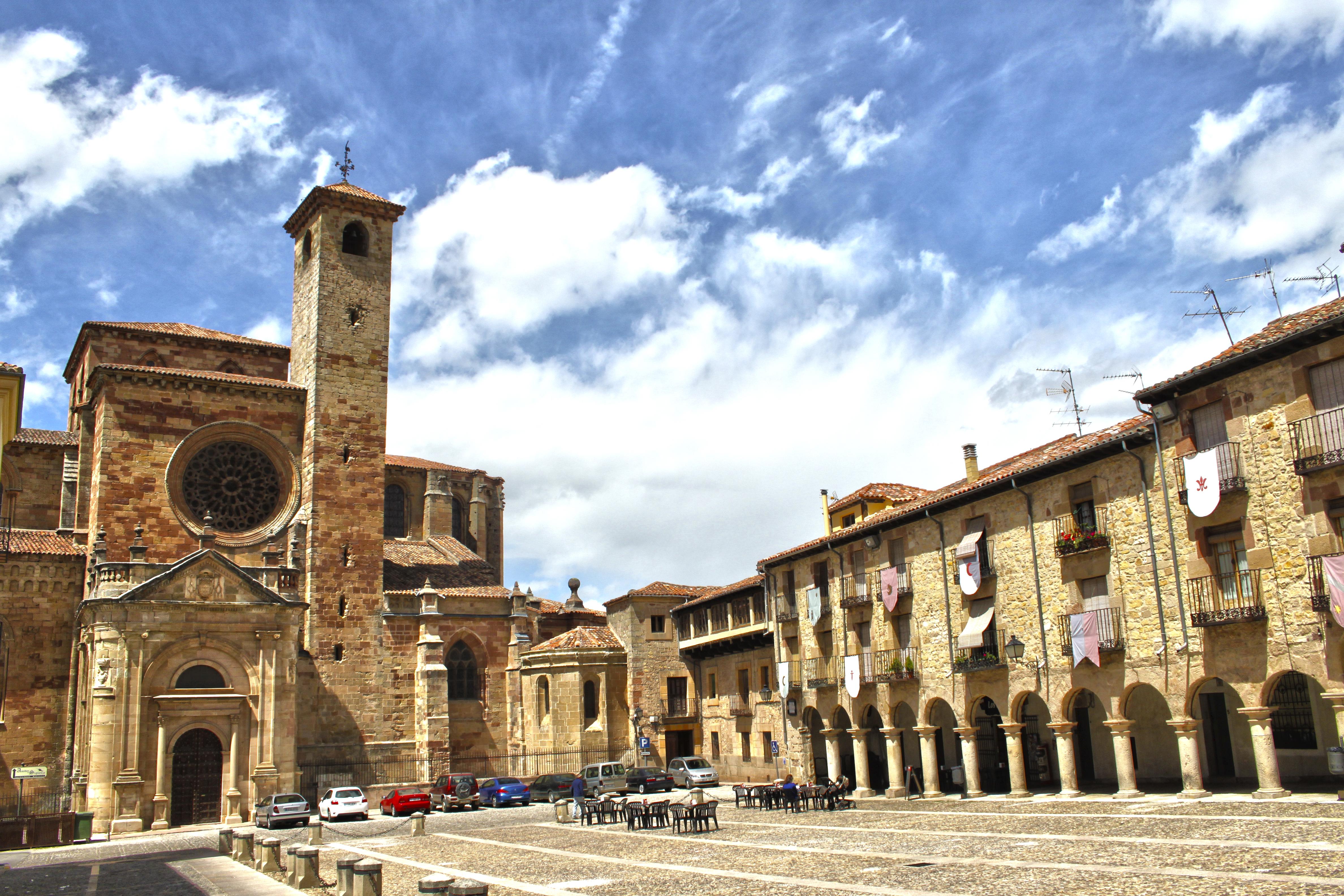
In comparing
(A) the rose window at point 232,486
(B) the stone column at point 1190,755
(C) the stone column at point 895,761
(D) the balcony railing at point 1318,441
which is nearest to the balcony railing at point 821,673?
(C) the stone column at point 895,761

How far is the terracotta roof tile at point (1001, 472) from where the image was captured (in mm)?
24344

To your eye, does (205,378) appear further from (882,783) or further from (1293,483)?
(1293,483)

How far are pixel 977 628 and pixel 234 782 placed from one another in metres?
24.6

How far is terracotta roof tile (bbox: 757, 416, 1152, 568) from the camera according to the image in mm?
24344

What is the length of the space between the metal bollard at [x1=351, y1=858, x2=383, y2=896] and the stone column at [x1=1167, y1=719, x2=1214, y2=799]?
16.3m

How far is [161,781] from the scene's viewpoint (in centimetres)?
3384

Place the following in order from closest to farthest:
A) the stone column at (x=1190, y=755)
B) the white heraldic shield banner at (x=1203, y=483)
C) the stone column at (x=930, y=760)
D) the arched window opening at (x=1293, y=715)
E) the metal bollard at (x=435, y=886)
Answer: the metal bollard at (x=435, y=886) < the white heraldic shield banner at (x=1203, y=483) < the stone column at (x=1190, y=755) < the arched window opening at (x=1293, y=715) < the stone column at (x=930, y=760)

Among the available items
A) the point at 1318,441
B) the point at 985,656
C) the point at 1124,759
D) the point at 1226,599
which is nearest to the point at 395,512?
the point at 985,656

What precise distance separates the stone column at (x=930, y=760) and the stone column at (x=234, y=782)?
21857 mm

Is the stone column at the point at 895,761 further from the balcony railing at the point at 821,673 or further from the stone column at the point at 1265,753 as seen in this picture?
the stone column at the point at 1265,753

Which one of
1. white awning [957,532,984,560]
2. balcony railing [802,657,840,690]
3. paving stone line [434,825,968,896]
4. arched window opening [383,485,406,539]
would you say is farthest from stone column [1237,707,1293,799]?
arched window opening [383,485,406,539]

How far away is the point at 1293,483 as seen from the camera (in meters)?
20.1

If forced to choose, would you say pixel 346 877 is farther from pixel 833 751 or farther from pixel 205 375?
pixel 205 375

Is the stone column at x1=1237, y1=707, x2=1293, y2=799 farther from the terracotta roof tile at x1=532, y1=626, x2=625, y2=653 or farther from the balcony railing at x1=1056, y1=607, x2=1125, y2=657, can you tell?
the terracotta roof tile at x1=532, y1=626, x2=625, y2=653
